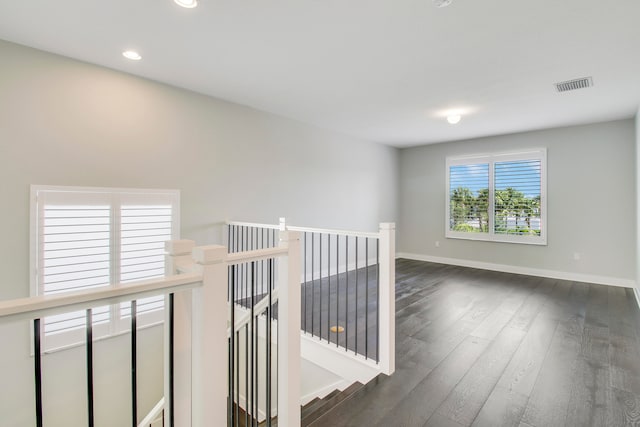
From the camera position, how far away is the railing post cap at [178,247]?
1420 millimetres

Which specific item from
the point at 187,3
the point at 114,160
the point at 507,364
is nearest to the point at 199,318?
the point at 187,3

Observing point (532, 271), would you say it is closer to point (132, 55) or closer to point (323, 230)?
point (323, 230)

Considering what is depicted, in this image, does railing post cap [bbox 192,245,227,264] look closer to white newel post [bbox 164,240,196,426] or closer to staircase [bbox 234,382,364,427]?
white newel post [bbox 164,240,196,426]

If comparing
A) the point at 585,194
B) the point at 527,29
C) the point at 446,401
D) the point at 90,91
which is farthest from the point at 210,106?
the point at 585,194

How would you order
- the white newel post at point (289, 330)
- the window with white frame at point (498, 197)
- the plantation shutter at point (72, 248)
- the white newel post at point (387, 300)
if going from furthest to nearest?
the window with white frame at point (498, 197)
the plantation shutter at point (72, 248)
the white newel post at point (387, 300)
the white newel post at point (289, 330)

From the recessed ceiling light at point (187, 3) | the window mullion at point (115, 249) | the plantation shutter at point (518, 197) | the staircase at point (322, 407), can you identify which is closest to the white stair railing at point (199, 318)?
the staircase at point (322, 407)

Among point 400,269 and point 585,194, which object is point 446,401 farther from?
point 585,194

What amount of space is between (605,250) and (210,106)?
20.4 ft

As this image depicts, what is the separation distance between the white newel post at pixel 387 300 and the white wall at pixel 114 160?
229cm

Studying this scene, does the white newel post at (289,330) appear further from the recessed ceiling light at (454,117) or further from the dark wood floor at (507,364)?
the recessed ceiling light at (454,117)

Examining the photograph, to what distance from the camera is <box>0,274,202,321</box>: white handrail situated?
78cm

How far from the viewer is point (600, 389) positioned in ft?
7.18

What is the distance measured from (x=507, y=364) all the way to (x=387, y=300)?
3.68ft

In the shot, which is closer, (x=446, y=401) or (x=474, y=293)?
(x=446, y=401)
